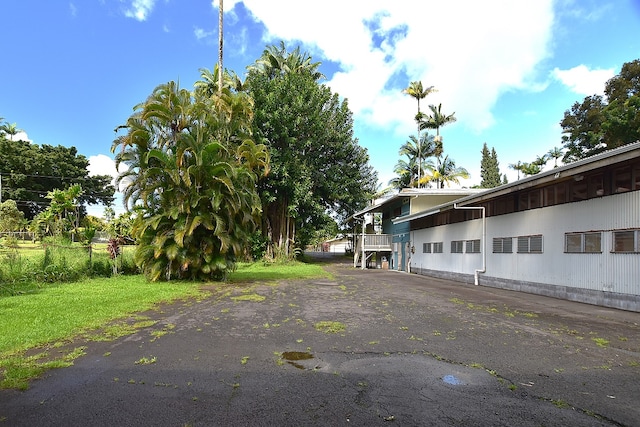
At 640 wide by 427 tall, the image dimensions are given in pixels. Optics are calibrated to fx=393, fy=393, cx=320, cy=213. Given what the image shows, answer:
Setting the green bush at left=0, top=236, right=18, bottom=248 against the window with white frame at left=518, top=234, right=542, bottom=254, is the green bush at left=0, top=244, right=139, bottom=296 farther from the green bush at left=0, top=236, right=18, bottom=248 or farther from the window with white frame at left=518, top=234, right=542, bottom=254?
the window with white frame at left=518, top=234, right=542, bottom=254

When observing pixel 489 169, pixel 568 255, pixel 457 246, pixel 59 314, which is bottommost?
pixel 59 314

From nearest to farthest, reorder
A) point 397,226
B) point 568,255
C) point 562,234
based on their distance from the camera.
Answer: point 568,255 < point 562,234 < point 397,226

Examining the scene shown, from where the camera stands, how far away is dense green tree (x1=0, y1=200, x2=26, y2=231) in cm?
2805

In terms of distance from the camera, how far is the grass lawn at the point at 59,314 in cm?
515

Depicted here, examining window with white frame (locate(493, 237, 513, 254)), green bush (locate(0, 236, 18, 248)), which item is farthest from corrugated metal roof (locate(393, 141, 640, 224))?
green bush (locate(0, 236, 18, 248))

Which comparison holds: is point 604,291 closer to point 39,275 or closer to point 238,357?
point 238,357

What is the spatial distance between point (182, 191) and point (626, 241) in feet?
50.0

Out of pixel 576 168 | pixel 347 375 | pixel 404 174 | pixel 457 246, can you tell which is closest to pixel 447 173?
pixel 404 174

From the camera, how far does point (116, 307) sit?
31.3 ft

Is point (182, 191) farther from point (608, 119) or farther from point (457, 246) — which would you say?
point (608, 119)

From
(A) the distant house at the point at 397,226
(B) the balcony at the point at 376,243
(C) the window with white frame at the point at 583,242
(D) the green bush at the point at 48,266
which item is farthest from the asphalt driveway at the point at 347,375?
(B) the balcony at the point at 376,243

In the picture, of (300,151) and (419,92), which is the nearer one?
(300,151)

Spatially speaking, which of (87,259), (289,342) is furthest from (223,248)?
(289,342)

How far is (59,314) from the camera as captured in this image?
832 centimetres
